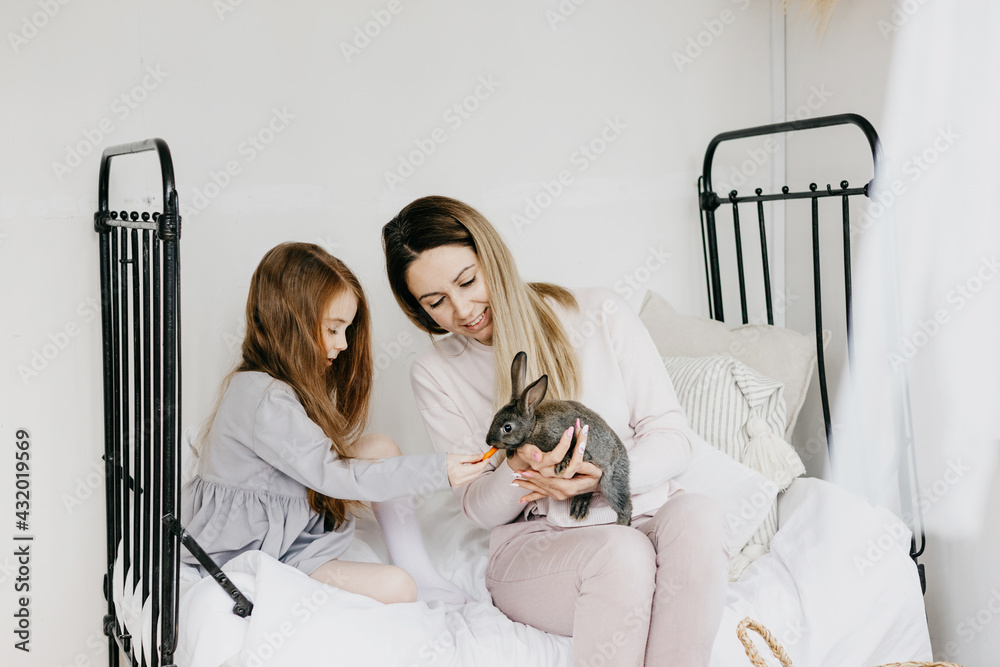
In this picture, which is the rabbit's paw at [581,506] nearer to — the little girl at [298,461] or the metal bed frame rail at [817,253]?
the little girl at [298,461]

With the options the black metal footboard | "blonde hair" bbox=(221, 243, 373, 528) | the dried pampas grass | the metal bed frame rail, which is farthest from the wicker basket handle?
the dried pampas grass

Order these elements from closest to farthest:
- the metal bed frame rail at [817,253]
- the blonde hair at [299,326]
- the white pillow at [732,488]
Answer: the blonde hair at [299,326] < the white pillow at [732,488] < the metal bed frame rail at [817,253]

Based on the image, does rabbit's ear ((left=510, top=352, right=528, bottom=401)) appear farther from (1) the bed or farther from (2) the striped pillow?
(2) the striped pillow

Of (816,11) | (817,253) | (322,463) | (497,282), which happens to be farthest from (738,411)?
(816,11)

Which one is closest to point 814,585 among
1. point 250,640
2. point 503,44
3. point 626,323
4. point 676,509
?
point 676,509

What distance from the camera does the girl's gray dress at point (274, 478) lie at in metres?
1.41

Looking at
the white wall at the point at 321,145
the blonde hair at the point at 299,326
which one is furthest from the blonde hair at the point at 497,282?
the white wall at the point at 321,145

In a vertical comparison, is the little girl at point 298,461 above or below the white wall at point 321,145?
below

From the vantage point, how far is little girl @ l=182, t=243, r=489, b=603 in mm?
1421

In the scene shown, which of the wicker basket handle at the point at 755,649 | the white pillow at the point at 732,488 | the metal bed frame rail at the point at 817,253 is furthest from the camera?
the metal bed frame rail at the point at 817,253

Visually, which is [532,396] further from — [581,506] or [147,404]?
[147,404]

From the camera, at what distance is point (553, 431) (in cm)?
135

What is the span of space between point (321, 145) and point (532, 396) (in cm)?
99

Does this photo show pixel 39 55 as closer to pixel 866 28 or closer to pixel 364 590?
pixel 364 590
